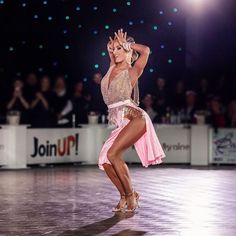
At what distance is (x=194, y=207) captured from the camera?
949cm

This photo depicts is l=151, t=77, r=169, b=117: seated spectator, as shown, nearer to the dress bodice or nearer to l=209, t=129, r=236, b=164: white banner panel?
l=209, t=129, r=236, b=164: white banner panel

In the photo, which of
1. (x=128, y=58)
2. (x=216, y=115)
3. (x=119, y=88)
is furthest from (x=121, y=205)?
(x=216, y=115)

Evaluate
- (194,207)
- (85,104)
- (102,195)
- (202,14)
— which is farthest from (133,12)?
(194,207)

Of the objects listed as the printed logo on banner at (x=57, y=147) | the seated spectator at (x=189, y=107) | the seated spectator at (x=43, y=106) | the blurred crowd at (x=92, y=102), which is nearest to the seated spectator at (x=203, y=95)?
the blurred crowd at (x=92, y=102)

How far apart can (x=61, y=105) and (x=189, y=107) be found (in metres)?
2.95

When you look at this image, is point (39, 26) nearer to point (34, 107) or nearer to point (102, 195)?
point (34, 107)

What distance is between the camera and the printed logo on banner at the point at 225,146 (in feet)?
55.3

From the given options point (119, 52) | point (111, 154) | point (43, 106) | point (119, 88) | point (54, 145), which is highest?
point (119, 52)

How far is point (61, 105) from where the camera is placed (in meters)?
16.7

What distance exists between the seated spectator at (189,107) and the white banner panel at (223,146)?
65cm

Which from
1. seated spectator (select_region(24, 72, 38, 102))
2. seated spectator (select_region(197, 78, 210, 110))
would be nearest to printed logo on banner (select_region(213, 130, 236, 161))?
seated spectator (select_region(197, 78, 210, 110))

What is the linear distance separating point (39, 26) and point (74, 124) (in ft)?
10.5

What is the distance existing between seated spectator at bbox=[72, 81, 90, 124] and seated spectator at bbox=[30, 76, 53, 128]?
2.16ft

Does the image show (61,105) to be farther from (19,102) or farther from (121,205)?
(121,205)
